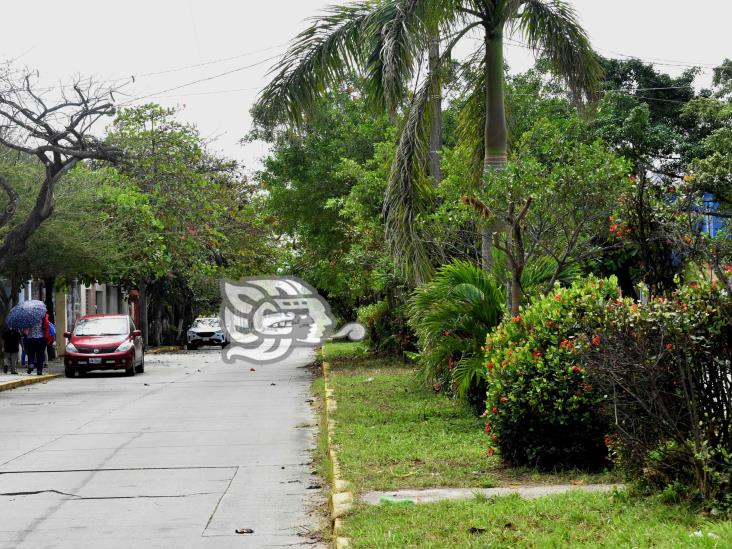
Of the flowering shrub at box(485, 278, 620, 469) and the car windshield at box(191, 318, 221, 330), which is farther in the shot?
the car windshield at box(191, 318, 221, 330)

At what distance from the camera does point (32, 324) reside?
26.0 metres

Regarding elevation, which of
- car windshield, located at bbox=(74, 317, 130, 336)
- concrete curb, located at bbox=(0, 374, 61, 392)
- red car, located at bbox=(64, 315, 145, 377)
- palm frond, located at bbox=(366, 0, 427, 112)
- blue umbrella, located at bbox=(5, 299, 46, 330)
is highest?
palm frond, located at bbox=(366, 0, 427, 112)

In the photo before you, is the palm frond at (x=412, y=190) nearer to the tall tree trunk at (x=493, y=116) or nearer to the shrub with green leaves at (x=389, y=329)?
the tall tree trunk at (x=493, y=116)

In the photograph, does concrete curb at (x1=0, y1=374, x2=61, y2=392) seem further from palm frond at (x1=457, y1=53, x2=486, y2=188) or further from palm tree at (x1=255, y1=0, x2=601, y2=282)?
palm frond at (x1=457, y1=53, x2=486, y2=188)

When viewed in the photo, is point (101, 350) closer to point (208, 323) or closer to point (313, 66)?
point (313, 66)

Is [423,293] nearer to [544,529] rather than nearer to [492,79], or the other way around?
[492,79]

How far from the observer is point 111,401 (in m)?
19.2

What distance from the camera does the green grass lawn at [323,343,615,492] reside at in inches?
343

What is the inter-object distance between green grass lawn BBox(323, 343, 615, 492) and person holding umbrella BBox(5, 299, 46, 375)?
1072 centimetres

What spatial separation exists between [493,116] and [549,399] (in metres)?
6.78

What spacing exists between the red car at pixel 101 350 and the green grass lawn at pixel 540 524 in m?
20.8

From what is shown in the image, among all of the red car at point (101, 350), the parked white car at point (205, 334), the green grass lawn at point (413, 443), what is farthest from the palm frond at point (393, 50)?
the parked white car at point (205, 334)

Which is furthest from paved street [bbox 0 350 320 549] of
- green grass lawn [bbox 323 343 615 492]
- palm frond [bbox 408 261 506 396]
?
palm frond [bbox 408 261 506 396]

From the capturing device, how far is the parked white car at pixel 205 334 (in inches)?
1980
